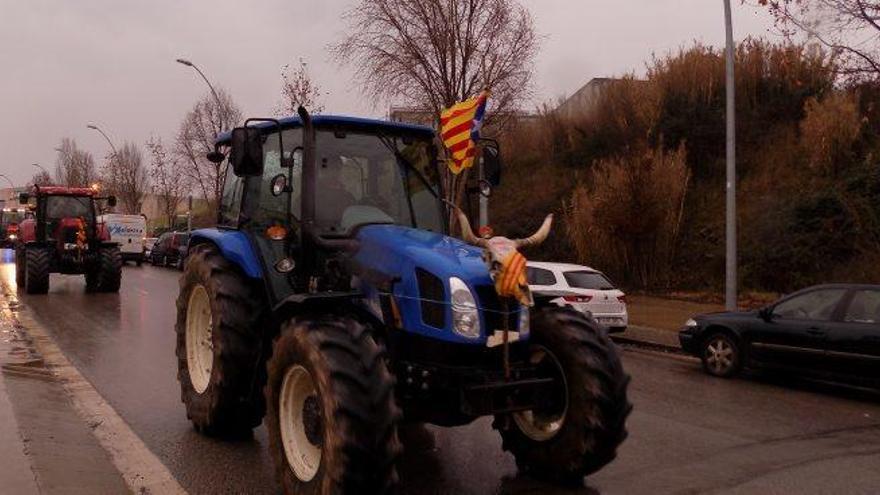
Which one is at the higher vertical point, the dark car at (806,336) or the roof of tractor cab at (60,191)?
the roof of tractor cab at (60,191)

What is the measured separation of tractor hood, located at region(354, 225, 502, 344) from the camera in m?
4.84

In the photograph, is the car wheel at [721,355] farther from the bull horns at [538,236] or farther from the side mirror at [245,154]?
the side mirror at [245,154]

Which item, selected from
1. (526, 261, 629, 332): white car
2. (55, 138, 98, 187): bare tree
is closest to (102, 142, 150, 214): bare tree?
(55, 138, 98, 187): bare tree

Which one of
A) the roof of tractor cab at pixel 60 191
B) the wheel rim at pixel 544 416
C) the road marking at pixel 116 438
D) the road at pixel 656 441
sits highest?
the roof of tractor cab at pixel 60 191

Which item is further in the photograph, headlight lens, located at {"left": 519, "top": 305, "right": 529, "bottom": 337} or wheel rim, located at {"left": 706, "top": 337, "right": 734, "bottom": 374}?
wheel rim, located at {"left": 706, "top": 337, "right": 734, "bottom": 374}

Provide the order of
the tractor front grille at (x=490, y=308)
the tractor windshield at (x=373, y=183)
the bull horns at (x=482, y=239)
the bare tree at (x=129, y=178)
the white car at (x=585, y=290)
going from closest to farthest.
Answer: the tractor front grille at (x=490, y=308) < the bull horns at (x=482, y=239) < the tractor windshield at (x=373, y=183) < the white car at (x=585, y=290) < the bare tree at (x=129, y=178)

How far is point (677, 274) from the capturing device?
22.2 meters

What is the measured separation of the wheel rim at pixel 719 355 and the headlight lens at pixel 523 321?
6557 mm

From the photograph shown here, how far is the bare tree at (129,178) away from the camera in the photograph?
216ft

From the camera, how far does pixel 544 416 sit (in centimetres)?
549

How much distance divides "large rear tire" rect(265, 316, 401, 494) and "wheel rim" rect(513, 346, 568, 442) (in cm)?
131

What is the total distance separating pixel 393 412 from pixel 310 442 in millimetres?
805

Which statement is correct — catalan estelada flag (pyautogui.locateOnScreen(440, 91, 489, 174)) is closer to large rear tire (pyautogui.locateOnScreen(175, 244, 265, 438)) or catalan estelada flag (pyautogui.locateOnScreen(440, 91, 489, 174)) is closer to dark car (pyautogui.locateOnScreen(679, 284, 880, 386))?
large rear tire (pyautogui.locateOnScreen(175, 244, 265, 438))

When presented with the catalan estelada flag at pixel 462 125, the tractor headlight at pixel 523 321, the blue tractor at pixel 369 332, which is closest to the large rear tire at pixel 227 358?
the blue tractor at pixel 369 332
